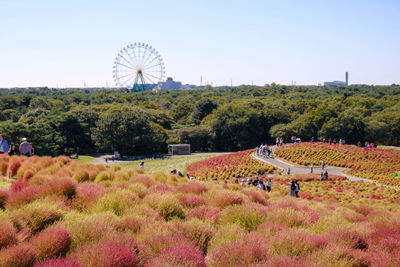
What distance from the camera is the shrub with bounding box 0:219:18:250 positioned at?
179 inches

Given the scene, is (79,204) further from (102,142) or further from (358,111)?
(358,111)

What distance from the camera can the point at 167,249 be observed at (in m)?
4.67

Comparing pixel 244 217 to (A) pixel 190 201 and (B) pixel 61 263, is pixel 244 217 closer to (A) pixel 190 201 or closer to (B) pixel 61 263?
(A) pixel 190 201

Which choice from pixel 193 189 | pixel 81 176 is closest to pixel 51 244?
pixel 193 189

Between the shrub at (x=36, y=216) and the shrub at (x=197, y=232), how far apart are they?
219 centimetres

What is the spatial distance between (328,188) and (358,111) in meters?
48.0

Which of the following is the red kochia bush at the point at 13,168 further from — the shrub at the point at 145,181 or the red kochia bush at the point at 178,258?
the red kochia bush at the point at 178,258

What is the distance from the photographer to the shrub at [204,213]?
277 inches

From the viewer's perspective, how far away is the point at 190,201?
8.20 meters

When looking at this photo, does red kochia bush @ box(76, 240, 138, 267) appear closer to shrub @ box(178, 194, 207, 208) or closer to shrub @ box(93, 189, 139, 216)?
shrub @ box(93, 189, 139, 216)

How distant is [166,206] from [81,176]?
4.54 meters

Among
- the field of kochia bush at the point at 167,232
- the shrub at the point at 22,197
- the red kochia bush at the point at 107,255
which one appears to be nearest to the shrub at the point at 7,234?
the field of kochia bush at the point at 167,232

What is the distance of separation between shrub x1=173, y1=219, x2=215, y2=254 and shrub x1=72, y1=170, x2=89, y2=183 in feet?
18.0

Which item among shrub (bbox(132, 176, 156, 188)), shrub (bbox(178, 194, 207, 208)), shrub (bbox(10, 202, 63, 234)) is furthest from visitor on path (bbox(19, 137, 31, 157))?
shrub (bbox(10, 202, 63, 234))
